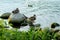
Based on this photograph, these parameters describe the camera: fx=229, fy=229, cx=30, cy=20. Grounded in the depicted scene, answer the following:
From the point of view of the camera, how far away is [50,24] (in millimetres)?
11586

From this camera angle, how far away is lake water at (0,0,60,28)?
500 inches

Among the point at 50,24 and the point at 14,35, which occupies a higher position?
the point at 14,35

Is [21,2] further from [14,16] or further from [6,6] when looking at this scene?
[14,16]

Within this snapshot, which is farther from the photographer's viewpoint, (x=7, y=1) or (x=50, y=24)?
(x=7, y=1)

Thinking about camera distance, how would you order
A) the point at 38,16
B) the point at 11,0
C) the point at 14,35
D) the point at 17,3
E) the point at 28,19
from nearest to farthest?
the point at 14,35
the point at 28,19
the point at 38,16
the point at 17,3
the point at 11,0

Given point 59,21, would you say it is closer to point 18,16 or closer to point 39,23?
point 39,23

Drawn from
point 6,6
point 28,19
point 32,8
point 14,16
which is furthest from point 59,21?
point 6,6

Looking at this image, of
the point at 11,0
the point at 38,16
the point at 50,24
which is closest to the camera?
the point at 50,24

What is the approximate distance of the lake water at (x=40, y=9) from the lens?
12.7m

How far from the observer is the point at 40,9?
50.3ft

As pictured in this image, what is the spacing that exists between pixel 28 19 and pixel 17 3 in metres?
5.28

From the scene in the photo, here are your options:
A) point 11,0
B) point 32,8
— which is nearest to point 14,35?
point 32,8

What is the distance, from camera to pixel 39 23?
11922 millimetres

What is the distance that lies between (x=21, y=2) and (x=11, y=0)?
3.71ft
